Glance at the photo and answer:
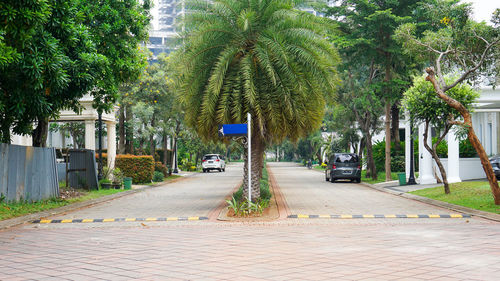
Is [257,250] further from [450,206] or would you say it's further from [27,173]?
[27,173]

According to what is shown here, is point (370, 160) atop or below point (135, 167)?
atop

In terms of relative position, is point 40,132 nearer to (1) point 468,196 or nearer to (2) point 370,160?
(1) point 468,196

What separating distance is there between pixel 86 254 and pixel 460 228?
756 centimetres

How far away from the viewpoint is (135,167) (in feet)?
94.0

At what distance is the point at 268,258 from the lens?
7652 millimetres

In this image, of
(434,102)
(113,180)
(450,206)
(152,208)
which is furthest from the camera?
(113,180)

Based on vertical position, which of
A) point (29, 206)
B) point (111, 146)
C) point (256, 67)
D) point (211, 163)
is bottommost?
point (29, 206)

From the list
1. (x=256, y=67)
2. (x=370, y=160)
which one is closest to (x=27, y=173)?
(x=256, y=67)

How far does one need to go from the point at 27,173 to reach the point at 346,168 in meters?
18.6

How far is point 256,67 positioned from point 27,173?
Result: 7.83m

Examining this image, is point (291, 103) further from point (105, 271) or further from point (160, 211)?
point (105, 271)

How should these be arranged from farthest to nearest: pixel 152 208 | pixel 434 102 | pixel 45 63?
pixel 434 102
pixel 152 208
pixel 45 63

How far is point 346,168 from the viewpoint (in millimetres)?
29656

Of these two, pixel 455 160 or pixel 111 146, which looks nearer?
pixel 455 160
